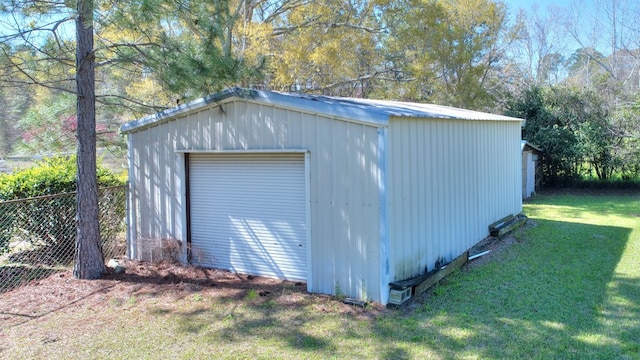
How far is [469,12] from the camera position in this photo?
15953mm

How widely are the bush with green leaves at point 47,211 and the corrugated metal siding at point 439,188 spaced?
15.1ft

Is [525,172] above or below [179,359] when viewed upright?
above

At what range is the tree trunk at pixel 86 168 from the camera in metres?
5.99

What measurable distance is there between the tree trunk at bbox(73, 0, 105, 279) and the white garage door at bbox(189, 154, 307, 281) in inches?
51.0

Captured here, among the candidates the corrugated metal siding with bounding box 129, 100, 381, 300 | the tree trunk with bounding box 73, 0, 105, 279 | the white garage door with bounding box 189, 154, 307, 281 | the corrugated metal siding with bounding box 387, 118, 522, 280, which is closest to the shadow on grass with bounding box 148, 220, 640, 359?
the corrugated metal siding with bounding box 129, 100, 381, 300

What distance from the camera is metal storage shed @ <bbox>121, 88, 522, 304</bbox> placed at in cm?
523

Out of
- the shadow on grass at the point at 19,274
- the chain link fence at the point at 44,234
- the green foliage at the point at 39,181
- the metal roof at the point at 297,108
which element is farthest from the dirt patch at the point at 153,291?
the metal roof at the point at 297,108

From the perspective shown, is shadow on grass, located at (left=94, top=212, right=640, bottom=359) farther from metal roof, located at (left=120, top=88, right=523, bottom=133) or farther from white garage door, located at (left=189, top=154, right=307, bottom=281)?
metal roof, located at (left=120, top=88, right=523, bottom=133)

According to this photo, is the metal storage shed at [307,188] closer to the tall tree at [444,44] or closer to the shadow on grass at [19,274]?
the shadow on grass at [19,274]

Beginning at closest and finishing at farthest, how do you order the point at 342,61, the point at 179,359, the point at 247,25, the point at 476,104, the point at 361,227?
the point at 179,359 → the point at 361,227 → the point at 247,25 → the point at 342,61 → the point at 476,104

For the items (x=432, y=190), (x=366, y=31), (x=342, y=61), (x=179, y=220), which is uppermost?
(x=366, y=31)

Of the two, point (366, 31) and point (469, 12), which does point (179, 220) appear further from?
point (469, 12)

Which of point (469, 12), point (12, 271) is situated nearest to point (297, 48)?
point (469, 12)

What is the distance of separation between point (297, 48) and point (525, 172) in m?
8.43
